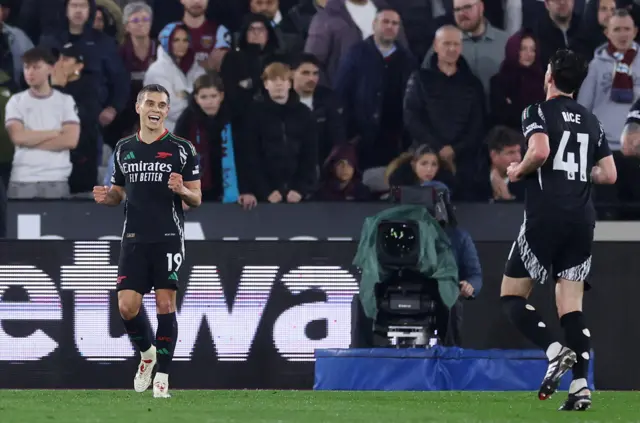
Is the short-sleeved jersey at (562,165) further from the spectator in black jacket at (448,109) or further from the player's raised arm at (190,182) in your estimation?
the spectator in black jacket at (448,109)

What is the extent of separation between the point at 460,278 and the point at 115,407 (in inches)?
136

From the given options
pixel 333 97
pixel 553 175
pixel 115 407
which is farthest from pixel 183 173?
pixel 333 97

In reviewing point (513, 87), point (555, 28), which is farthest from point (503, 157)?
point (555, 28)

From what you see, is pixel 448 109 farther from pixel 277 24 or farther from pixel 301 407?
pixel 301 407

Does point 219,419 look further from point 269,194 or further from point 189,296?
point 269,194

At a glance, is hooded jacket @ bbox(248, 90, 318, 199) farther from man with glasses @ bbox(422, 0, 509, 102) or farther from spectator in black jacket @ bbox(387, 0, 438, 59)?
man with glasses @ bbox(422, 0, 509, 102)

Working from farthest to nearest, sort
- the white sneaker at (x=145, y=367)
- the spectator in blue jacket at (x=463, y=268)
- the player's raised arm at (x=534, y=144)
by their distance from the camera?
the spectator in blue jacket at (x=463, y=268) < the white sneaker at (x=145, y=367) < the player's raised arm at (x=534, y=144)

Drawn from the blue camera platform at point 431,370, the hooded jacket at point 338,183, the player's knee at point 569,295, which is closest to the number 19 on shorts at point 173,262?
the blue camera platform at point 431,370

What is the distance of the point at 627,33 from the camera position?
43.3 feet

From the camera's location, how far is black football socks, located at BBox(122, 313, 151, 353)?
8758 millimetres

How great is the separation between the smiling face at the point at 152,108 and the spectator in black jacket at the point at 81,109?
4.27 metres

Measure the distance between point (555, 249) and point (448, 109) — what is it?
17.3ft

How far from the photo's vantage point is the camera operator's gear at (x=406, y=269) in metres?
10.0

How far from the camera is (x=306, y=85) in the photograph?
13.0m
